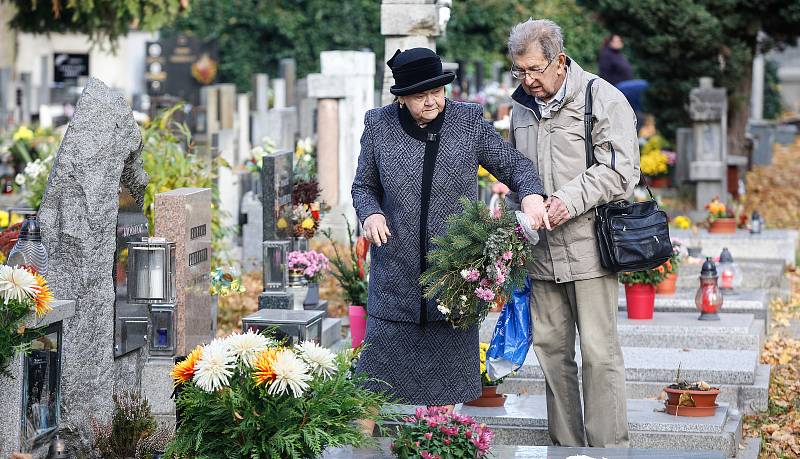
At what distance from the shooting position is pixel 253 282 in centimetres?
1029

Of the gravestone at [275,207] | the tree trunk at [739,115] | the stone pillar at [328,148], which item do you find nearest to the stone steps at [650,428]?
the gravestone at [275,207]

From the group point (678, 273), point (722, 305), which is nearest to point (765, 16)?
point (678, 273)

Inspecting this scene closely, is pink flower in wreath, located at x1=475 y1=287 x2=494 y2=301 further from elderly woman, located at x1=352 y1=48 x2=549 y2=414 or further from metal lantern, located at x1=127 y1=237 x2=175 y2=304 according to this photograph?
metal lantern, located at x1=127 y1=237 x2=175 y2=304

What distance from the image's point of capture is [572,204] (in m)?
5.11

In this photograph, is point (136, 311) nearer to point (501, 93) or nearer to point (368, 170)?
point (368, 170)

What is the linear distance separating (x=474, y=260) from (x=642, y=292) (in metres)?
3.42

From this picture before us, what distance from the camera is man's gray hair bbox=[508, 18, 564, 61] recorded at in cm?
512

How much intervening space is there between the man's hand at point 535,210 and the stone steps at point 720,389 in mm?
1998


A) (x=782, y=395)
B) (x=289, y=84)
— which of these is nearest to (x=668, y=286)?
(x=782, y=395)

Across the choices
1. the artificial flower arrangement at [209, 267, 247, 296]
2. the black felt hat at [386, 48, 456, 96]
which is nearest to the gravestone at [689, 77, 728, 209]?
the artificial flower arrangement at [209, 267, 247, 296]

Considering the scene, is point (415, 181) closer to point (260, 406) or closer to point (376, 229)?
point (376, 229)

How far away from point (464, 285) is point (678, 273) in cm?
526

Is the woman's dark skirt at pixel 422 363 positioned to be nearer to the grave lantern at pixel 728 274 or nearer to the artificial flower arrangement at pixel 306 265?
the artificial flower arrangement at pixel 306 265

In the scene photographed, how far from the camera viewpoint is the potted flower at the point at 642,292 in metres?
8.11
